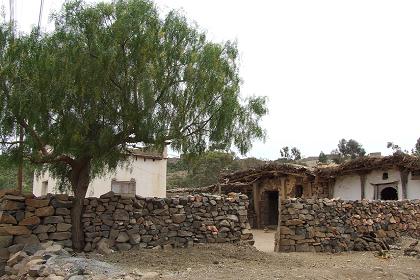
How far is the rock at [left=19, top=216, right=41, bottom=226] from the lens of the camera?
33.0ft

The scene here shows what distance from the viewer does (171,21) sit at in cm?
992

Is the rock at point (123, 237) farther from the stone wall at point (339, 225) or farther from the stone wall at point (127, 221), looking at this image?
the stone wall at point (339, 225)

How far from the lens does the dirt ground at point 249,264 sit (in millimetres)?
8656

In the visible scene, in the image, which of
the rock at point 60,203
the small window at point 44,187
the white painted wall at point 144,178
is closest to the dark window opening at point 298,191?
the white painted wall at point 144,178

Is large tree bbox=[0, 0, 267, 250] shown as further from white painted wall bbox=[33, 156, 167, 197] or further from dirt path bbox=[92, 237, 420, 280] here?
white painted wall bbox=[33, 156, 167, 197]

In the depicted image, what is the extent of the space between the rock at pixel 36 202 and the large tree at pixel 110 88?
63 centimetres

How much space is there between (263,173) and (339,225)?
916 centimetres

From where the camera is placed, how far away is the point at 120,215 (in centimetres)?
1084

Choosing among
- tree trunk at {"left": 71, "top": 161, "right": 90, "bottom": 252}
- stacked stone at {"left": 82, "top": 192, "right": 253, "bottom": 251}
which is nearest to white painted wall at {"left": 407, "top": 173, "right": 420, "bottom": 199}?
stacked stone at {"left": 82, "top": 192, "right": 253, "bottom": 251}

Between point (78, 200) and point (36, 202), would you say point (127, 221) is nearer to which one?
point (78, 200)

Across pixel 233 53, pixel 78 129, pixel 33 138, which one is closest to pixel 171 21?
pixel 233 53

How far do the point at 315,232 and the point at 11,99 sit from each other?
349 inches

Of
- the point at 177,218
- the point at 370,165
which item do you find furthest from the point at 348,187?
the point at 177,218

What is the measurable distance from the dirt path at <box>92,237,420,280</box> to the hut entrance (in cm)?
1101
